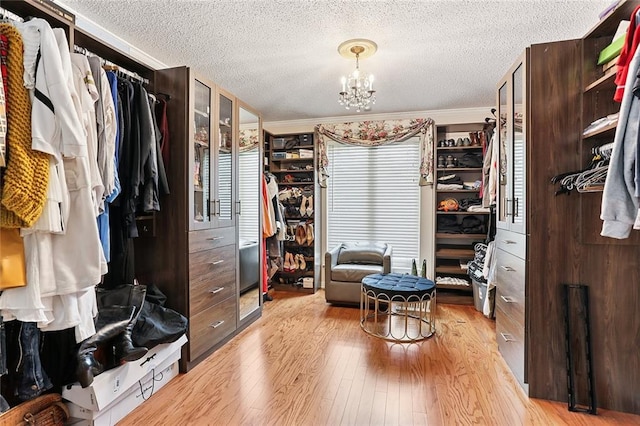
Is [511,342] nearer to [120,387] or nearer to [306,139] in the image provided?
[120,387]

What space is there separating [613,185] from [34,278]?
87.9 inches

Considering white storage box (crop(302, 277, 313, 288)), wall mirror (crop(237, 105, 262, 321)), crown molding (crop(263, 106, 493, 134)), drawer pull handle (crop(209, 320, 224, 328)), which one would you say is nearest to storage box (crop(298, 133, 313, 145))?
crown molding (crop(263, 106, 493, 134))

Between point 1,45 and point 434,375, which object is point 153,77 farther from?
point 434,375

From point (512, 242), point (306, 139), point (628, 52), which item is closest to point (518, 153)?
point (512, 242)

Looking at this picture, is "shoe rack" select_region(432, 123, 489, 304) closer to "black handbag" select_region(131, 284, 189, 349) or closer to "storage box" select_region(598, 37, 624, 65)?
"storage box" select_region(598, 37, 624, 65)

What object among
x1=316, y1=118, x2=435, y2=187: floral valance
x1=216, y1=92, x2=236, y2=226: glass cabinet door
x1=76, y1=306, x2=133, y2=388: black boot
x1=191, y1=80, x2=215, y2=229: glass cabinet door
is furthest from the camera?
x1=316, y1=118, x2=435, y2=187: floral valance

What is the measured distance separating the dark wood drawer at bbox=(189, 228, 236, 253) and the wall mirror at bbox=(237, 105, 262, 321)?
23 cm

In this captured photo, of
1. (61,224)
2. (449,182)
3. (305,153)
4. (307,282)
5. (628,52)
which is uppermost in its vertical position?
(305,153)

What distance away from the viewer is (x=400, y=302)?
9.84 feet

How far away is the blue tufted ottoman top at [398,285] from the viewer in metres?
2.68

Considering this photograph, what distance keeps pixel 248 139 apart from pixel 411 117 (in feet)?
7.31

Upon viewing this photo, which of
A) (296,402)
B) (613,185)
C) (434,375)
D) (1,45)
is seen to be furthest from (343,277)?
(1,45)

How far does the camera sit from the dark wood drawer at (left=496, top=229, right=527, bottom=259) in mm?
1942

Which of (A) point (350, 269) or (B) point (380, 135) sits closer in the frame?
(A) point (350, 269)
